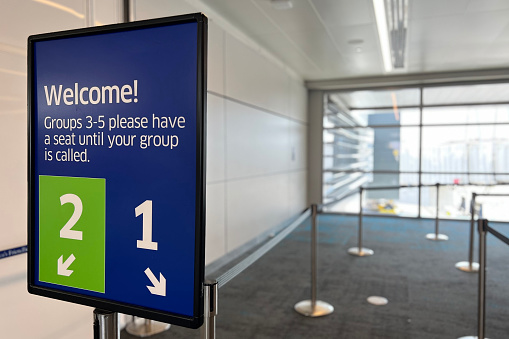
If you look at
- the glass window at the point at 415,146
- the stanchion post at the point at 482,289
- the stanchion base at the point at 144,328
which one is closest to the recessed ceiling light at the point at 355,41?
the glass window at the point at 415,146

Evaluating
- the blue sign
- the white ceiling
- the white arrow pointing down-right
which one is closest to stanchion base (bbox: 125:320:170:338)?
the blue sign

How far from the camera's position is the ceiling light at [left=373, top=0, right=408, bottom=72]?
4.53 m

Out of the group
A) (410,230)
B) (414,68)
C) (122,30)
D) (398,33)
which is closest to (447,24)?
(398,33)

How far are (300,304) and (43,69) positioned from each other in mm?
3313

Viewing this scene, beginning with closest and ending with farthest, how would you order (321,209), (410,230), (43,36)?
1. (43,36)
2. (410,230)
3. (321,209)

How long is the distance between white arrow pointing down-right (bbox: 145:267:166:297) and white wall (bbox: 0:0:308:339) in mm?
1860

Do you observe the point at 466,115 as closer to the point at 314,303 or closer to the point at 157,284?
the point at 314,303

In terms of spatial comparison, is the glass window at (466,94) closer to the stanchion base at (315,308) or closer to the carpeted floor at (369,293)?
the carpeted floor at (369,293)

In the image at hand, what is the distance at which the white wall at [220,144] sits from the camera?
96.3 inches

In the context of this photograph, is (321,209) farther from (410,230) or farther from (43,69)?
(43,69)

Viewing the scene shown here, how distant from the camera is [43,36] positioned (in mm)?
1107

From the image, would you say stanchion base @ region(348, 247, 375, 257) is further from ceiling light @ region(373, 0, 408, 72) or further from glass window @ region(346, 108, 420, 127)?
glass window @ region(346, 108, 420, 127)

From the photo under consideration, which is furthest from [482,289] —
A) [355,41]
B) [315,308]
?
[355,41]

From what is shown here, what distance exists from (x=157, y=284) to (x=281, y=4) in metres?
4.11
